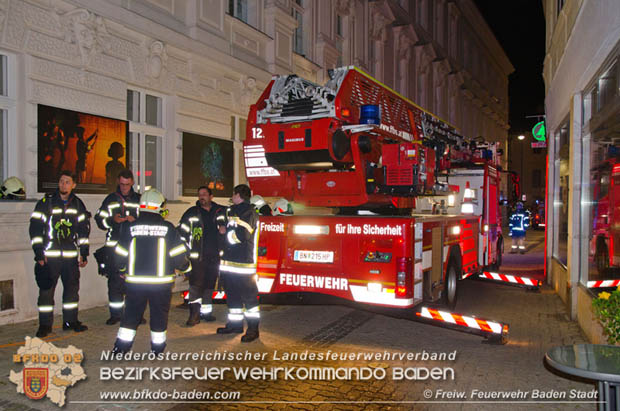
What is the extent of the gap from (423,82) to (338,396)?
897 inches

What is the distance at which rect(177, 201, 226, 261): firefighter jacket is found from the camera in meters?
6.72

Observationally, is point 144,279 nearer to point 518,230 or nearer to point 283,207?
point 283,207

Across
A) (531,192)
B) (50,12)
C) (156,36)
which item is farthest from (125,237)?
(531,192)

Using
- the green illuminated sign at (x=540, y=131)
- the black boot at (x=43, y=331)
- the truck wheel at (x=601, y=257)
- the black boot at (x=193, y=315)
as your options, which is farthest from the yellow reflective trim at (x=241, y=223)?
the green illuminated sign at (x=540, y=131)

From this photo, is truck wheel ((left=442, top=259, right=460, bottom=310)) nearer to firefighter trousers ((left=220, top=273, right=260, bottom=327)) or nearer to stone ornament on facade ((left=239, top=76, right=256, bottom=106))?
firefighter trousers ((left=220, top=273, right=260, bottom=327))

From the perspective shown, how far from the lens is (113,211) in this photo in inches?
261

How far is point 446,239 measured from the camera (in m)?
7.43

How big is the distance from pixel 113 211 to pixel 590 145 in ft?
21.2

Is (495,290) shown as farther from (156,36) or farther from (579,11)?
(156,36)

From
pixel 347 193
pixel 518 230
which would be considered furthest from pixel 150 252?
Answer: pixel 518 230

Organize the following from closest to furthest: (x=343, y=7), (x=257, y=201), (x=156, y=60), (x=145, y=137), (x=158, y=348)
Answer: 1. (x=158, y=348)
2. (x=257, y=201)
3. (x=156, y=60)
4. (x=145, y=137)
5. (x=343, y=7)

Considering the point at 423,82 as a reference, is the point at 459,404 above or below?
below

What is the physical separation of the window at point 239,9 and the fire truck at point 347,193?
583cm

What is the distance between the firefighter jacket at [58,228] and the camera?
19.4ft
